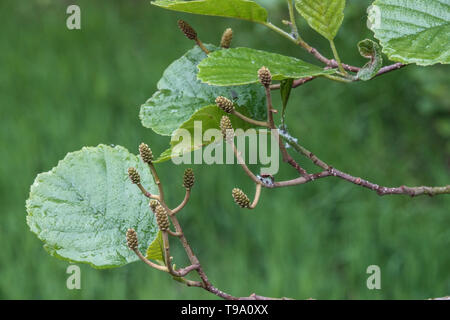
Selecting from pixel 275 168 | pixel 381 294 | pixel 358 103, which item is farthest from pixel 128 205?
pixel 358 103

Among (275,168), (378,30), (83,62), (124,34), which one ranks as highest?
(124,34)

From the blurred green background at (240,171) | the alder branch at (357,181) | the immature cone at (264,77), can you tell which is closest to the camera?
the immature cone at (264,77)

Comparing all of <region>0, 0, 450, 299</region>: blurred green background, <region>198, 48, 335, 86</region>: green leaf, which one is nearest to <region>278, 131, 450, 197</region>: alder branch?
<region>198, 48, 335, 86</region>: green leaf

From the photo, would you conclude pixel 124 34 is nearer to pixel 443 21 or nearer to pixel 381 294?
pixel 381 294

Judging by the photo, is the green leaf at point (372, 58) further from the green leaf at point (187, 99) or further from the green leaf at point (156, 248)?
the green leaf at point (156, 248)

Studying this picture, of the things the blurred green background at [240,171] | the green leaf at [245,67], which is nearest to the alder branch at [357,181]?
the green leaf at [245,67]
